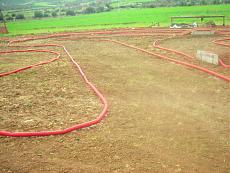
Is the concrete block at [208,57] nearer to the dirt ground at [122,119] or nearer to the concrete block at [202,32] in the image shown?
the dirt ground at [122,119]

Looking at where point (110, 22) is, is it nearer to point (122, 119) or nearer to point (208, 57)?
point (208, 57)

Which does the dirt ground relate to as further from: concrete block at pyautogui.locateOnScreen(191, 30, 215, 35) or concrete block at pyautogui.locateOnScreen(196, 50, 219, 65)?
concrete block at pyautogui.locateOnScreen(191, 30, 215, 35)

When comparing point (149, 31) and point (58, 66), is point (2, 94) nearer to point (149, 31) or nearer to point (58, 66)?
point (58, 66)

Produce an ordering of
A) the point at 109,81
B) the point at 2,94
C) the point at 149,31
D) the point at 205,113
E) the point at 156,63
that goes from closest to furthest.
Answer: the point at 205,113, the point at 2,94, the point at 109,81, the point at 156,63, the point at 149,31

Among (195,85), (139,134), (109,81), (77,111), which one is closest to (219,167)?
(139,134)

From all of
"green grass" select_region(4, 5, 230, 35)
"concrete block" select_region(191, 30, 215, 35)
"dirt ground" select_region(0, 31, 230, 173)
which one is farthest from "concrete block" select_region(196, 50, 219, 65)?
"green grass" select_region(4, 5, 230, 35)

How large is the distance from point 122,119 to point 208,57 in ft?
19.6

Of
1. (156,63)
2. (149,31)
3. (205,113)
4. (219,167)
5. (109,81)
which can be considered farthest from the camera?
(149,31)

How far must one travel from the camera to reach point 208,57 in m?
11.7

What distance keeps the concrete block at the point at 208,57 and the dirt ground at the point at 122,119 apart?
0.34m

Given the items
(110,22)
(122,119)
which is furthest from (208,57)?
(110,22)

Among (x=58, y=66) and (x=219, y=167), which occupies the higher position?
(x=58, y=66)

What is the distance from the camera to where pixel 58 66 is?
12477 mm

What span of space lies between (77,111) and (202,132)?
10.0 ft
